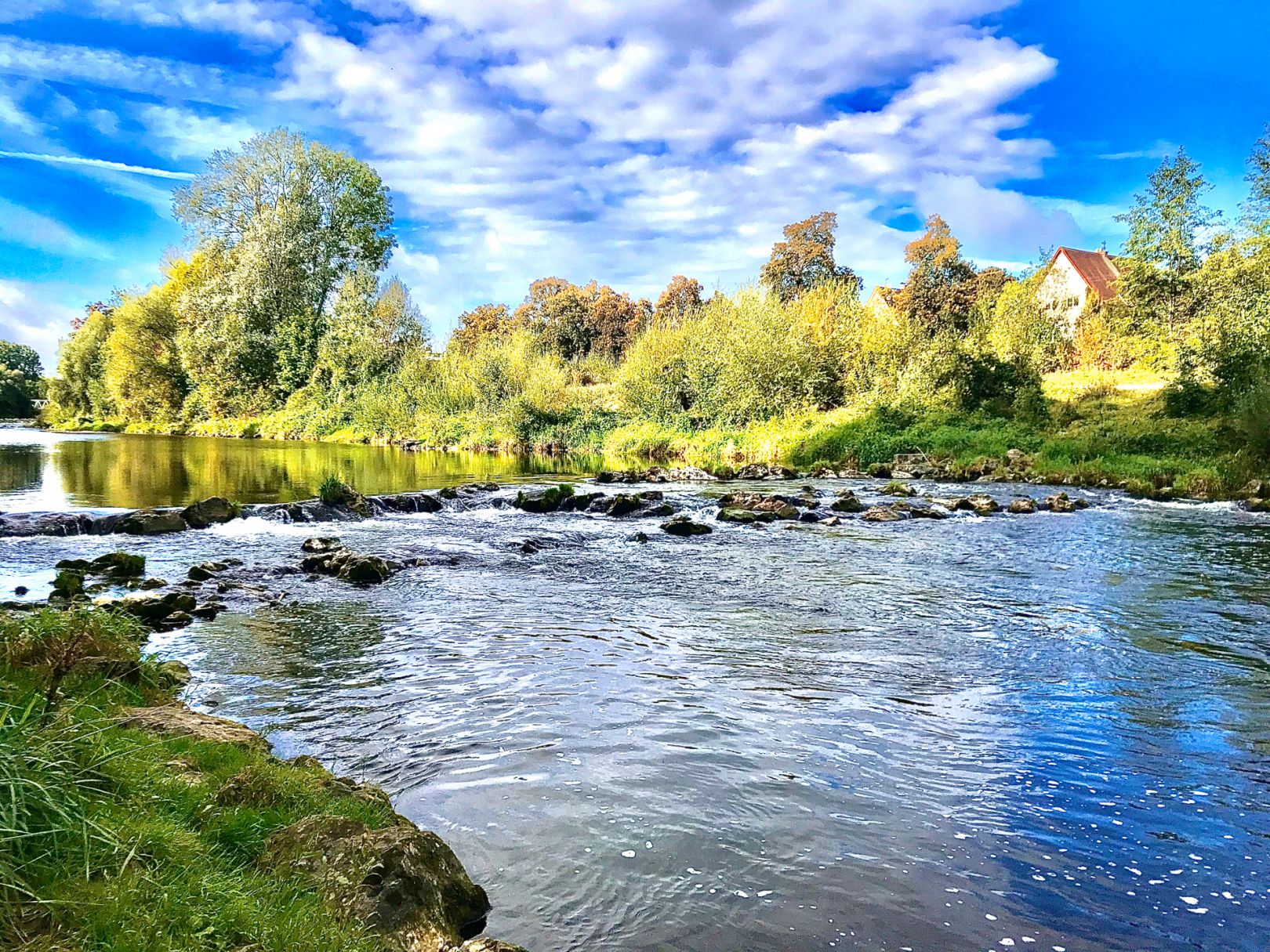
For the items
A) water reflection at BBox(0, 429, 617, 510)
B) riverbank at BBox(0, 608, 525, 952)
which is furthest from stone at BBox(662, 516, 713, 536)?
riverbank at BBox(0, 608, 525, 952)

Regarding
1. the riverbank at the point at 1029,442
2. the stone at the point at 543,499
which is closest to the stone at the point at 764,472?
the riverbank at the point at 1029,442

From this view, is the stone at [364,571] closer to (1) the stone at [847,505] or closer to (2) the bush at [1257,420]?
(1) the stone at [847,505]

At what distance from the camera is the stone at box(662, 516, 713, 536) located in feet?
63.1

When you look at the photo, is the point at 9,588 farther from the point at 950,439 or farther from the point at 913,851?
the point at 950,439

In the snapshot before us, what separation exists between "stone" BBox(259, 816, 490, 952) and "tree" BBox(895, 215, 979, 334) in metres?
64.9

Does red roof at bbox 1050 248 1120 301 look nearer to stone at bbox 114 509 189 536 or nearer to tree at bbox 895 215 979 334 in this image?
tree at bbox 895 215 979 334

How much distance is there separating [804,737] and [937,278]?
67.0m

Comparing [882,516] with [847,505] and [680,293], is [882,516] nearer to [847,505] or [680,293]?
[847,505]

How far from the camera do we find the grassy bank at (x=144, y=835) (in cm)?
285

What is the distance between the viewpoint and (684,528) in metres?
19.2

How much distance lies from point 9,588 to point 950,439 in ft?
112

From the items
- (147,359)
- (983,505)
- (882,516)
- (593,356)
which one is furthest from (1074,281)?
(147,359)

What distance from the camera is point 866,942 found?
13.5ft

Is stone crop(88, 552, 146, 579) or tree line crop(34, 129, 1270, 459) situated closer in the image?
stone crop(88, 552, 146, 579)
